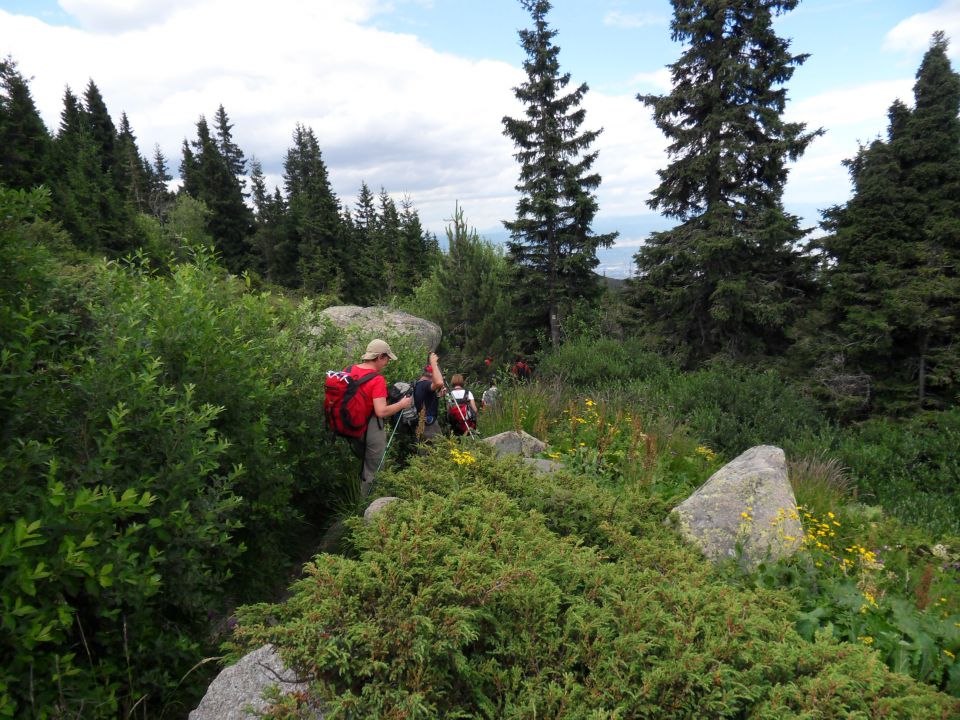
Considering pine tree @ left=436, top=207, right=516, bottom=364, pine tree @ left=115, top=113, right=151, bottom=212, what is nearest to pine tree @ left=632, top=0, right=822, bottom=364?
pine tree @ left=436, top=207, right=516, bottom=364

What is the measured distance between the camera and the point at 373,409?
5.16 meters

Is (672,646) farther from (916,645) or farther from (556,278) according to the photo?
(556,278)

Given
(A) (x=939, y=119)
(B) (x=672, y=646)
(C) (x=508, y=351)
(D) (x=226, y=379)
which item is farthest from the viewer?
(C) (x=508, y=351)

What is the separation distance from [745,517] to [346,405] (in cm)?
363

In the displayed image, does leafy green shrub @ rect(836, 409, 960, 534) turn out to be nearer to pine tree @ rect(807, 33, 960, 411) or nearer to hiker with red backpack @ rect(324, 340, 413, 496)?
pine tree @ rect(807, 33, 960, 411)

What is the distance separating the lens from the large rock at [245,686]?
219 cm

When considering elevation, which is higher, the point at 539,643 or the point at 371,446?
the point at 371,446

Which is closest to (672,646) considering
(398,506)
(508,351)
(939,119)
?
(398,506)

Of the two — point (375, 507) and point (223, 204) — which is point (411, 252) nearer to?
point (223, 204)

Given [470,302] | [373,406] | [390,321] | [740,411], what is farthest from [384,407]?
[470,302]

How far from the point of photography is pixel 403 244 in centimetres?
4869

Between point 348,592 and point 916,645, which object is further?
point 916,645

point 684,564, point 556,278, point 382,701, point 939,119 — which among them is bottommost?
point 684,564

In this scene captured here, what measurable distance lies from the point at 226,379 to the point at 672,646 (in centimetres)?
326
